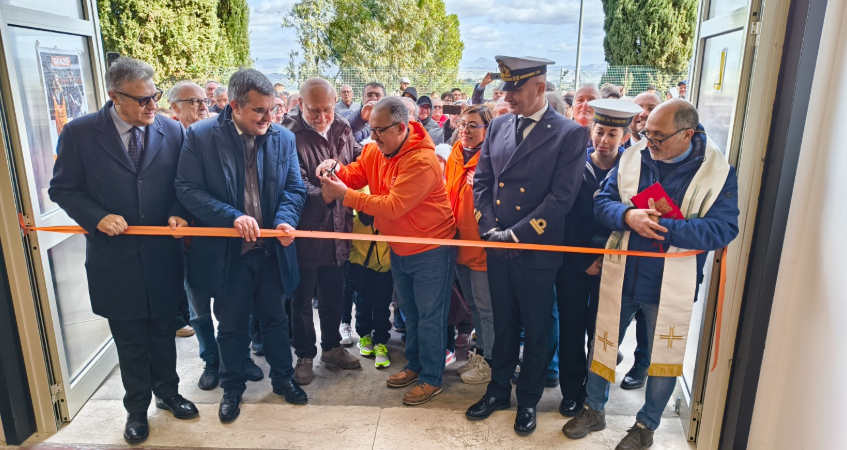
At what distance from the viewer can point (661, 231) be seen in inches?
112

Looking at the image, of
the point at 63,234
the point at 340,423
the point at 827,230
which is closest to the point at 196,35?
the point at 63,234

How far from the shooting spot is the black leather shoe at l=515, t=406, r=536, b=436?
3.39 meters

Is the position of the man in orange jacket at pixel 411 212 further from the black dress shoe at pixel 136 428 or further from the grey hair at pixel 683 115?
the black dress shoe at pixel 136 428

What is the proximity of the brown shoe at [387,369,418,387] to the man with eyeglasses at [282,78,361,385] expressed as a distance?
38 centimetres

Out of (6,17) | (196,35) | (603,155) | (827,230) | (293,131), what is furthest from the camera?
(196,35)

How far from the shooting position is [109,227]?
9.86ft

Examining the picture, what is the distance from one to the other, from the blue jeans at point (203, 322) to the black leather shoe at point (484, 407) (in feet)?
5.87

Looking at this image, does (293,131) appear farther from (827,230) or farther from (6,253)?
(827,230)

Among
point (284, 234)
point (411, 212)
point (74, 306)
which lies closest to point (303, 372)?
point (284, 234)

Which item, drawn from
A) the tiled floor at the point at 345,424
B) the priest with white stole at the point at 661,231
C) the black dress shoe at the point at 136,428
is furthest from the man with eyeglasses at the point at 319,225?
the priest with white stole at the point at 661,231

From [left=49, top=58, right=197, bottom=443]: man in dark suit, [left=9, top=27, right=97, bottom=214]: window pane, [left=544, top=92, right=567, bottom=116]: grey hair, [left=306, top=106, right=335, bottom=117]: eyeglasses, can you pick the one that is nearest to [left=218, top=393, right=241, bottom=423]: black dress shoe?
[left=49, top=58, right=197, bottom=443]: man in dark suit

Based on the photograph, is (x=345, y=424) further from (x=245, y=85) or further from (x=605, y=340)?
(x=245, y=85)

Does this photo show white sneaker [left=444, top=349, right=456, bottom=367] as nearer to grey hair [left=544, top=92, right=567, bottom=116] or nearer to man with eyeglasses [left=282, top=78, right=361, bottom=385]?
man with eyeglasses [left=282, top=78, right=361, bottom=385]

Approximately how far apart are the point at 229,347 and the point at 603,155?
8.51 ft
